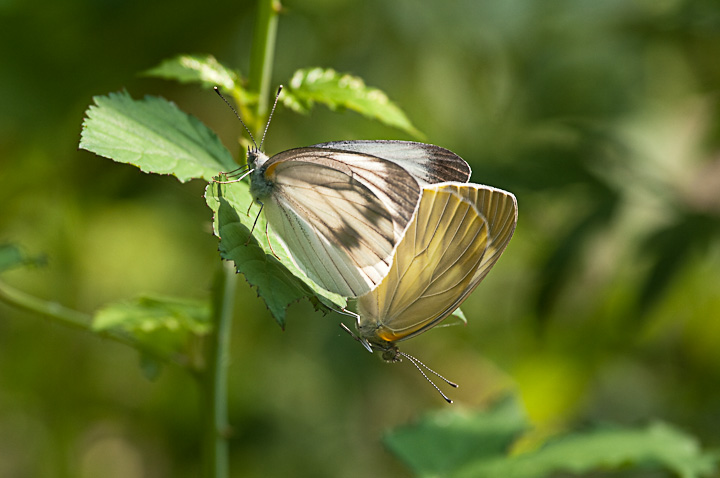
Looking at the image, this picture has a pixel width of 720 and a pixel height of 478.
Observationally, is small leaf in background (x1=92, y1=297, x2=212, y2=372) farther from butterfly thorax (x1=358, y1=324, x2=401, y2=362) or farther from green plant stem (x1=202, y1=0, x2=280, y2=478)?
butterfly thorax (x1=358, y1=324, x2=401, y2=362)

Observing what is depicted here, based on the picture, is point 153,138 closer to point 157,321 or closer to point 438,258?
point 157,321

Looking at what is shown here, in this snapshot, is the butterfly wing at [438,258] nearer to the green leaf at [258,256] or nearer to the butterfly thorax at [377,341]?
the butterfly thorax at [377,341]

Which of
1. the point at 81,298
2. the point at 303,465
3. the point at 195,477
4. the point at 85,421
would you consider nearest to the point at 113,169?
the point at 81,298

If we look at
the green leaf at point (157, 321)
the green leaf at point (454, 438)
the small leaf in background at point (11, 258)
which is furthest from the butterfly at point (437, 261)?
the small leaf in background at point (11, 258)

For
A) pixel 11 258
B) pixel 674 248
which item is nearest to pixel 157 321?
pixel 11 258

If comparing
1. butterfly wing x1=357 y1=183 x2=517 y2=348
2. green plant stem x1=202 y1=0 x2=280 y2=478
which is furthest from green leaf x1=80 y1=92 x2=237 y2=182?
butterfly wing x1=357 y1=183 x2=517 y2=348

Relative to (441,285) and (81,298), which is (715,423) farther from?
(81,298)
